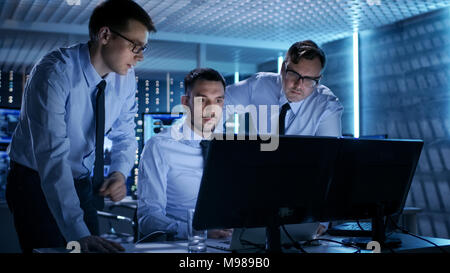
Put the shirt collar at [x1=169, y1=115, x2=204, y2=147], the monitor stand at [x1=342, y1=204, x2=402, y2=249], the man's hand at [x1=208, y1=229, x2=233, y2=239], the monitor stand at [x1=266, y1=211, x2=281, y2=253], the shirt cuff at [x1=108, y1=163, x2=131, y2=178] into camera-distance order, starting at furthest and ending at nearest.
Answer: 1. the shirt collar at [x1=169, y1=115, x2=204, y2=147]
2. the shirt cuff at [x1=108, y1=163, x2=131, y2=178]
3. the man's hand at [x1=208, y1=229, x2=233, y2=239]
4. the monitor stand at [x1=342, y1=204, x2=402, y2=249]
5. the monitor stand at [x1=266, y1=211, x2=281, y2=253]

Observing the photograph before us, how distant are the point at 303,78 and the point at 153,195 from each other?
0.95 metres

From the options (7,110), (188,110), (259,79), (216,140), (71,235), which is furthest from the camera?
(7,110)

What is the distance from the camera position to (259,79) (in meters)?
2.74

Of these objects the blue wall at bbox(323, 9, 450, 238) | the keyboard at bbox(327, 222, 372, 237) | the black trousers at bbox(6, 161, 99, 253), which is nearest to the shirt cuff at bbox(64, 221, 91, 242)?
the black trousers at bbox(6, 161, 99, 253)

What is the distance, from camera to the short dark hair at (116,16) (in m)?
1.89

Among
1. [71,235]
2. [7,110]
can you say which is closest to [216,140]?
[71,235]

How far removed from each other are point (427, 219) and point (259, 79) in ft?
10.00

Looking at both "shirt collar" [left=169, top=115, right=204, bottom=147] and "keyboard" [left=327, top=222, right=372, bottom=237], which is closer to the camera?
"keyboard" [left=327, top=222, right=372, bottom=237]

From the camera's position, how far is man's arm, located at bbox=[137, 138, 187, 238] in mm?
1995

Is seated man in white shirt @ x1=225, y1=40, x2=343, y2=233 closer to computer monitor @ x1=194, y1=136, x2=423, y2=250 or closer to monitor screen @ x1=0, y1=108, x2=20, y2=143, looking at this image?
computer monitor @ x1=194, y1=136, x2=423, y2=250

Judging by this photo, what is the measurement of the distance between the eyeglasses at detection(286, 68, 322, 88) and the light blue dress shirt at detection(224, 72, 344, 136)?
0.59 feet

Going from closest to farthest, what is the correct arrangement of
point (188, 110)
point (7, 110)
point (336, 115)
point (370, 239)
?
1. point (370, 239)
2. point (188, 110)
3. point (336, 115)
4. point (7, 110)
